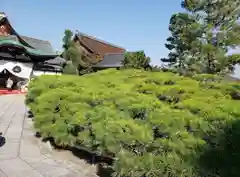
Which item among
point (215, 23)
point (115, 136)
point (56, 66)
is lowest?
point (115, 136)

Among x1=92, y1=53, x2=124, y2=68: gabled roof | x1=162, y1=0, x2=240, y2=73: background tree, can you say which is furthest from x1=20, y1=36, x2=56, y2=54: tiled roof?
x1=162, y1=0, x2=240, y2=73: background tree

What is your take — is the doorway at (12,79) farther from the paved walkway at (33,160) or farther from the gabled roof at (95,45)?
the paved walkway at (33,160)

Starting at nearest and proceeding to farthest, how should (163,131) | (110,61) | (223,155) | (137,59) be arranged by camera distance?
(223,155)
(163,131)
(137,59)
(110,61)

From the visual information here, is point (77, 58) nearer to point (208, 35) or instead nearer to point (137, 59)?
point (137, 59)

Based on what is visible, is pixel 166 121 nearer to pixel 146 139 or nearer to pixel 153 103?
pixel 146 139

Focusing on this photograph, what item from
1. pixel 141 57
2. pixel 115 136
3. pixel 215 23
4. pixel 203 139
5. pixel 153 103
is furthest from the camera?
pixel 215 23

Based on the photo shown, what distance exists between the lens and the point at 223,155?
83.7 inches

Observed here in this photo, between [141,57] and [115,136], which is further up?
[141,57]

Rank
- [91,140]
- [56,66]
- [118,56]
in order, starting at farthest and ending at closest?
[118,56] < [56,66] < [91,140]

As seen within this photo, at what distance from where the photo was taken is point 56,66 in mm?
20062

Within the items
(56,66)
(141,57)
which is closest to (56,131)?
(141,57)

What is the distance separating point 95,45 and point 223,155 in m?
25.7

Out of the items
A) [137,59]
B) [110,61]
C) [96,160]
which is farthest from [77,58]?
[96,160]

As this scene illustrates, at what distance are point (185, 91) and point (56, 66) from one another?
17.5 metres
